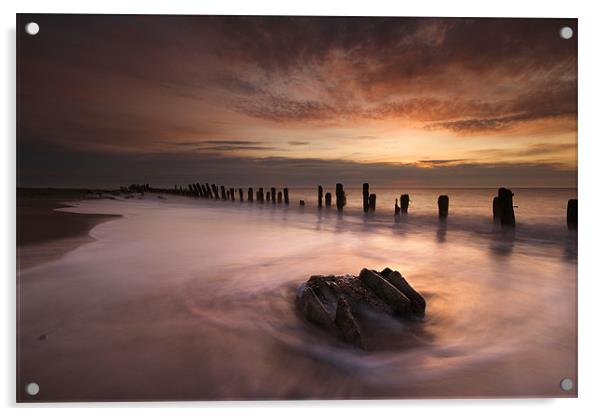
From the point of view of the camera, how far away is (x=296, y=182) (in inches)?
117

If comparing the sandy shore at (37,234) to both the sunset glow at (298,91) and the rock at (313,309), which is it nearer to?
the sunset glow at (298,91)

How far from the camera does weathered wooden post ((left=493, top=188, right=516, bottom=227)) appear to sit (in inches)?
124

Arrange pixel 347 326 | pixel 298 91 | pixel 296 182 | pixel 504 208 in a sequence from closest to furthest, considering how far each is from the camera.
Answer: pixel 347 326
pixel 298 91
pixel 296 182
pixel 504 208

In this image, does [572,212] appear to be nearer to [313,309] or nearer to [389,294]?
[389,294]

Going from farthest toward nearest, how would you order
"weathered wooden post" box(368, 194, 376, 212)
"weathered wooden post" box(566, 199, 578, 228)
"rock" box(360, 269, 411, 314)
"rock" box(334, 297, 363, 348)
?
1. "weathered wooden post" box(368, 194, 376, 212)
2. "weathered wooden post" box(566, 199, 578, 228)
3. "rock" box(360, 269, 411, 314)
4. "rock" box(334, 297, 363, 348)

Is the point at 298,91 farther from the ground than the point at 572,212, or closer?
farther from the ground

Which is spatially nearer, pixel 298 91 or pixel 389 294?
pixel 389 294

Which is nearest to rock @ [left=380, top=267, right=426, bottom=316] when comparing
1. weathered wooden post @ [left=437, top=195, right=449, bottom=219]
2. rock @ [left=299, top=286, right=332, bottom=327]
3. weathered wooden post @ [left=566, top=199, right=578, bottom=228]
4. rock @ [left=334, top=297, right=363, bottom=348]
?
rock @ [left=334, top=297, right=363, bottom=348]

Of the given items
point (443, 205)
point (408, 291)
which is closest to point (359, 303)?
point (408, 291)

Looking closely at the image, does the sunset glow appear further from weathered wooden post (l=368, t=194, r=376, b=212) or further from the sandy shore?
weathered wooden post (l=368, t=194, r=376, b=212)

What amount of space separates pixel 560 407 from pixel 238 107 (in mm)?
2981

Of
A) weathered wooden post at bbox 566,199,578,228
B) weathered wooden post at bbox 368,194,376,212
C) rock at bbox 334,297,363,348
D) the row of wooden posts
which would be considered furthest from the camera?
weathered wooden post at bbox 368,194,376,212

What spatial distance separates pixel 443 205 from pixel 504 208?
90cm

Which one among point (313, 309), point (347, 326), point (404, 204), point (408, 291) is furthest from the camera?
point (404, 204)
